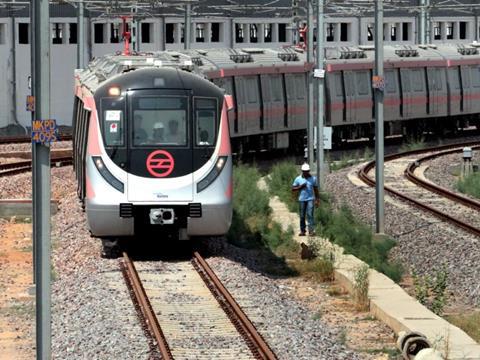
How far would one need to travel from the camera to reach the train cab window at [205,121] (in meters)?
19.4

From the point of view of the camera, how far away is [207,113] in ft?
64.0

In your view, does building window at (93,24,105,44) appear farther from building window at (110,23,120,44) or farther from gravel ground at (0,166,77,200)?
gravel ground at (0,166,77,200)

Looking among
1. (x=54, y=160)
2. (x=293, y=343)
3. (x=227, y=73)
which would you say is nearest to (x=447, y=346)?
(x=293, y=343)

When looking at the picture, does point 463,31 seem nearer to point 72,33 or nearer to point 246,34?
point 246,34

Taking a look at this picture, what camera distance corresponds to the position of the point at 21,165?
37.6 metres

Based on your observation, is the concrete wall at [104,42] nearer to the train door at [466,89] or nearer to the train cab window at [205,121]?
the train door at [466,89]

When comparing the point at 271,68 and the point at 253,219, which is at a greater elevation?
the point at 271,68

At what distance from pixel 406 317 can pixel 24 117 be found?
4722 cm

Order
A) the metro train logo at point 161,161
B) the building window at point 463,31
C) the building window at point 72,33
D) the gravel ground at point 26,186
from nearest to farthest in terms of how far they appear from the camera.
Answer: the metro train logo at point 161,161 < the gravel ground at point 26,186 < the building window at point 72,33 < the building window at point 463,31

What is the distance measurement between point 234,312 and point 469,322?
3.16m

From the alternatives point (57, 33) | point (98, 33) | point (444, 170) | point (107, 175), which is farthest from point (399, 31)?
point (107, 175)

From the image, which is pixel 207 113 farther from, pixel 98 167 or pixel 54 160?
pixel 54 160

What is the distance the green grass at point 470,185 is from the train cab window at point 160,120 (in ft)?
43.5

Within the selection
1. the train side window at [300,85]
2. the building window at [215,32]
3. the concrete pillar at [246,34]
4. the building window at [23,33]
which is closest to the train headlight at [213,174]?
the train side window at [300,85]
